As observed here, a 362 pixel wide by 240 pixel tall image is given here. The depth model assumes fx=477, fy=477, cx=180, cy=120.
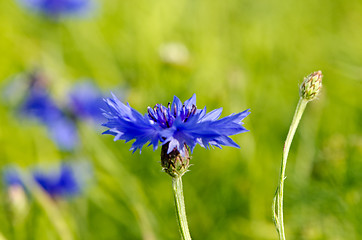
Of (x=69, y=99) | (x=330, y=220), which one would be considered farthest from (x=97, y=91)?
(x=330, y=220)

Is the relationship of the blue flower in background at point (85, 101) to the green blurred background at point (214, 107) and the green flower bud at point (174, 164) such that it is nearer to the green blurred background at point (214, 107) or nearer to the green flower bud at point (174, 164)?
the green blurred background at point (214, 107)

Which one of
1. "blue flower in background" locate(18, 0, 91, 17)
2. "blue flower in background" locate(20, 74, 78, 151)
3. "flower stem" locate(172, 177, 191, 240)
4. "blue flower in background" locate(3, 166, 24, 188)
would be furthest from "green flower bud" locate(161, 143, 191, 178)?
"blue flower in background" locate(18, 0, 91, 17)

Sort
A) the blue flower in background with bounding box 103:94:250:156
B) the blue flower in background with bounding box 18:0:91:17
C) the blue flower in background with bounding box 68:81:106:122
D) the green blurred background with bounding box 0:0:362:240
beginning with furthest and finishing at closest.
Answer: the blue flower in background with bounding box 18:0:91:17 → the blue flower in background with bounding box 68:81:106:122 → the green blurred background with bounding box 0:0:362:240 → the blue flower in background with bounding box 103:94:250:156

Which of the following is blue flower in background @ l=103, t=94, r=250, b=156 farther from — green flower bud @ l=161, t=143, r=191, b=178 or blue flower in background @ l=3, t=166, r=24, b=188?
blue flower in background @ l=3, t=166, r=24, b=188

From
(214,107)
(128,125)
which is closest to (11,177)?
(214,107)

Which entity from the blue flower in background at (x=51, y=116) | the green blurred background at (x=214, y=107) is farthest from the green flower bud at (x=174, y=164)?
the blue flower in background at (x=51, y=116)

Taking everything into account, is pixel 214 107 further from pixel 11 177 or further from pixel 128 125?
pixel 128 125
